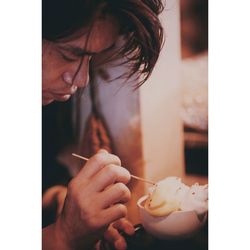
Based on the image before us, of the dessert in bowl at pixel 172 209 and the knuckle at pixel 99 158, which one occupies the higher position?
the knuckle at pixel 99 158

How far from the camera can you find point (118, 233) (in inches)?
56.7

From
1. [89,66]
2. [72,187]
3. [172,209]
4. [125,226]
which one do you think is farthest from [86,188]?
[89,66]

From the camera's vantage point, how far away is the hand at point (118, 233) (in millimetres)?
1431

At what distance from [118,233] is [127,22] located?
67cm

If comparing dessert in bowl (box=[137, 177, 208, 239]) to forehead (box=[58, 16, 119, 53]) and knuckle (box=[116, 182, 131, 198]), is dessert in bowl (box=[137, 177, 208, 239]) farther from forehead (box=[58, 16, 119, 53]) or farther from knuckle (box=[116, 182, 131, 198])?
forehead (box=[58, 16, 119, 53])

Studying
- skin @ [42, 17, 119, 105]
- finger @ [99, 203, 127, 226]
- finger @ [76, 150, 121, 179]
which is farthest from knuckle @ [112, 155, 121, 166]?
skin @ [42, 17, 119, 105]

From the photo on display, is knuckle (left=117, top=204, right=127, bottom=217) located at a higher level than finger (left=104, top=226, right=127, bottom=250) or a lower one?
higher

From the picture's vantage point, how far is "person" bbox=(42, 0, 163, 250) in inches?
54.9

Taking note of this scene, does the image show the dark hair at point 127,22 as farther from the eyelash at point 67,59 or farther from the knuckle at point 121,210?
the knuckle at point 121,210

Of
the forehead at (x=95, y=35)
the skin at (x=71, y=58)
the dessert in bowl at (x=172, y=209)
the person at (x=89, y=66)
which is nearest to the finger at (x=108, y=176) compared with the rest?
the person at (x=89, y=66)

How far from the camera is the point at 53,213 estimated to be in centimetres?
145
